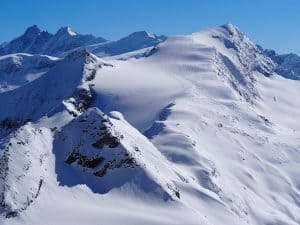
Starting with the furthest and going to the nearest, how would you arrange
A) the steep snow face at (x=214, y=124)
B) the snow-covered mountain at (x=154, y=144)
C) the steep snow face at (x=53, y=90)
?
the steep snow face at (x=53, y=90) → the steep snow face at (x=214, y=124) → the snow-covered mountain at (x=154, y=144)

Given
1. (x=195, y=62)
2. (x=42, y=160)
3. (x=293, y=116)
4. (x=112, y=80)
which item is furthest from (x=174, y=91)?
(x=42, y=160)

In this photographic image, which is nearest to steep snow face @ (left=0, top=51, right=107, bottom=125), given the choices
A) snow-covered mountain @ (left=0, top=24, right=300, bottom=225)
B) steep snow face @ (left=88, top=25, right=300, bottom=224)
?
snow-covered mountain @ (left=0, top=24, right=300, bottom=225)

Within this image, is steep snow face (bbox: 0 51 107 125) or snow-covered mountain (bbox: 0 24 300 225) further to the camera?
steep snow face (bbox: 0 51 107 125)

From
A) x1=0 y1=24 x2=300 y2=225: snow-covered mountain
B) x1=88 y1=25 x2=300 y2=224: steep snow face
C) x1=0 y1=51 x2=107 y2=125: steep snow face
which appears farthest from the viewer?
x1=0 y1=51 x2=107 y2=125: steep snow face

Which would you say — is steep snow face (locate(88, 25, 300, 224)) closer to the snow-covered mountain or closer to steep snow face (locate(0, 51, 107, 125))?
the snow-covered mountain

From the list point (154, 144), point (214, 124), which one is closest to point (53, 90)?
point (214, 124)

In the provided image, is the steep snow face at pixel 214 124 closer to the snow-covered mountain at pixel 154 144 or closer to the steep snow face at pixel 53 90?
the snow-covered mountain at pixel 154 144

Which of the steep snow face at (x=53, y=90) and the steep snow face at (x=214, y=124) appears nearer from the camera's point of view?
the steep snow face at (x=214, y=124)

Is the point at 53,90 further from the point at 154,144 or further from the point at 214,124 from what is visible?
the point at 154,144

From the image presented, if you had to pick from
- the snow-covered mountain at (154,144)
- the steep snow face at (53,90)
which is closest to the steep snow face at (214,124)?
the snow-covered mountain at (154,144)

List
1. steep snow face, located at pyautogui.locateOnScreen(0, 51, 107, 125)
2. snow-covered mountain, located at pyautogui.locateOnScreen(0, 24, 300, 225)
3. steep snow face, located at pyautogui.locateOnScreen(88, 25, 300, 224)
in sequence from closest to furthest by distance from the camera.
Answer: snow-covered mountain, located at pyautogui.locateOnScreen(0, 24, 300, 225)
steep snow face, located at pyautogui.locateOnScreen(88, 25, 300, 224)
steep snow face, located at pyautogui.locateOnScreen(0, 51, 107, 125)
